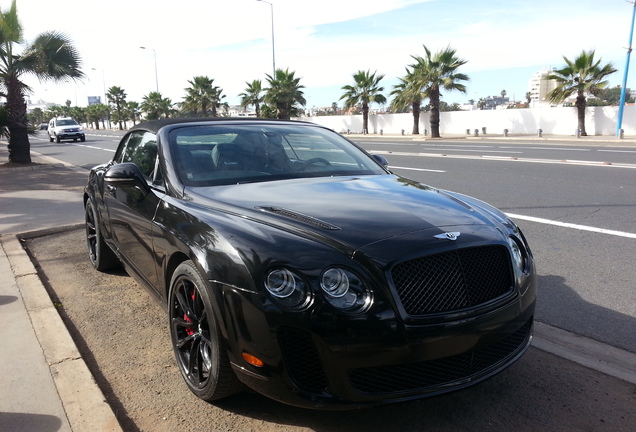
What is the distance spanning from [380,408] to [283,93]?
39915mm

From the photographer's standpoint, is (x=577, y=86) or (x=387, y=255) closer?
(x=387, y=255)

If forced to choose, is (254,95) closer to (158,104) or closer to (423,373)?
(158,104)

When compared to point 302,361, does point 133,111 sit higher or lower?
higher

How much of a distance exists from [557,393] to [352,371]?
1439mm

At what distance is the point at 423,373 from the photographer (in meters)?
2.41

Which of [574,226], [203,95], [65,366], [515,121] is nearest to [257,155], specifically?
[65,366]

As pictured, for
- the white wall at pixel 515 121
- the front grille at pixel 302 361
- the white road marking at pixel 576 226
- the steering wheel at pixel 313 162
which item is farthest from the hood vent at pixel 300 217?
the white wall at pixel 515 121

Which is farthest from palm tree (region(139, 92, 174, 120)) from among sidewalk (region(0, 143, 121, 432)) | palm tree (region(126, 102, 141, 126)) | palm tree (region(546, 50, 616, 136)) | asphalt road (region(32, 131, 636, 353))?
sidewalk (region(0, 143, 121, 432))

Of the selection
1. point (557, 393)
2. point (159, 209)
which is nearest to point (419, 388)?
point (557, 393)

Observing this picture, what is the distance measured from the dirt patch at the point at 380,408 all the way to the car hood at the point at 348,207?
2.80 ft

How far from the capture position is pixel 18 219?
8.31 metres

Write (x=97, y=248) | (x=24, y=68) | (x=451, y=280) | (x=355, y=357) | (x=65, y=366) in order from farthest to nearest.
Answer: (x=24, y=68), (x=97, y=248), (x=65, y=366), (x=451, y=280), (x=355, y=357)

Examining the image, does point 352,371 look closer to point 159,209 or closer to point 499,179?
point 159,209

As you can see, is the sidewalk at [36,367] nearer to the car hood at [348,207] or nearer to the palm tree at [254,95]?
the car hood at [348,207]
